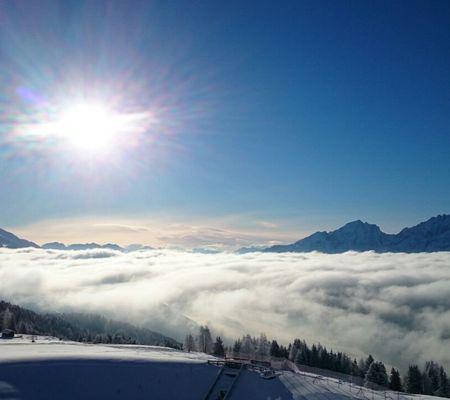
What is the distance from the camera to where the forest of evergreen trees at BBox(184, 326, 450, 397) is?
288ft

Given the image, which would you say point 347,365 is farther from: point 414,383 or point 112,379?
point 112,379

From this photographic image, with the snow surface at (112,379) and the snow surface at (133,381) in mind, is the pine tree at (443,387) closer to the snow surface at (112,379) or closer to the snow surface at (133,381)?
the snow surface at (133,381)

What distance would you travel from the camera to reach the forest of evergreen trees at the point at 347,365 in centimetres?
8793

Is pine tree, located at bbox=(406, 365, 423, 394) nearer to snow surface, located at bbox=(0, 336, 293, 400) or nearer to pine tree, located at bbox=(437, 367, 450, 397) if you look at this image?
pine tree, located at bbox=(437, 367, 450, 397)

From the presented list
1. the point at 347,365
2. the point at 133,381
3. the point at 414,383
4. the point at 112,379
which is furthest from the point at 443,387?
the point at 112,379

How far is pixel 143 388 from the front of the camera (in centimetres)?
3912

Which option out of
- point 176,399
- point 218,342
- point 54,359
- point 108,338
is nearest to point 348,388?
point 176,399

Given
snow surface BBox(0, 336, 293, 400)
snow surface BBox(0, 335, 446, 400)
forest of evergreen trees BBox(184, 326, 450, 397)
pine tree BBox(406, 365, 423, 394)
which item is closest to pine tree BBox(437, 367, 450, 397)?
forest of evergreen trees BBox(184, 326, 450, 397)

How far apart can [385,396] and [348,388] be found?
14.3 ft

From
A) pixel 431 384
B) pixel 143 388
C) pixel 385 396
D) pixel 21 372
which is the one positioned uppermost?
pixel 21 372

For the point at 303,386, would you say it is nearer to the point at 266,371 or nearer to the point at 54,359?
the point at 266,371

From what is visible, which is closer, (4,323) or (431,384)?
(431,384)

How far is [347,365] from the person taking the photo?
110 metres

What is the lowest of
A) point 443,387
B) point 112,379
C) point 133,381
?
point 443,387
